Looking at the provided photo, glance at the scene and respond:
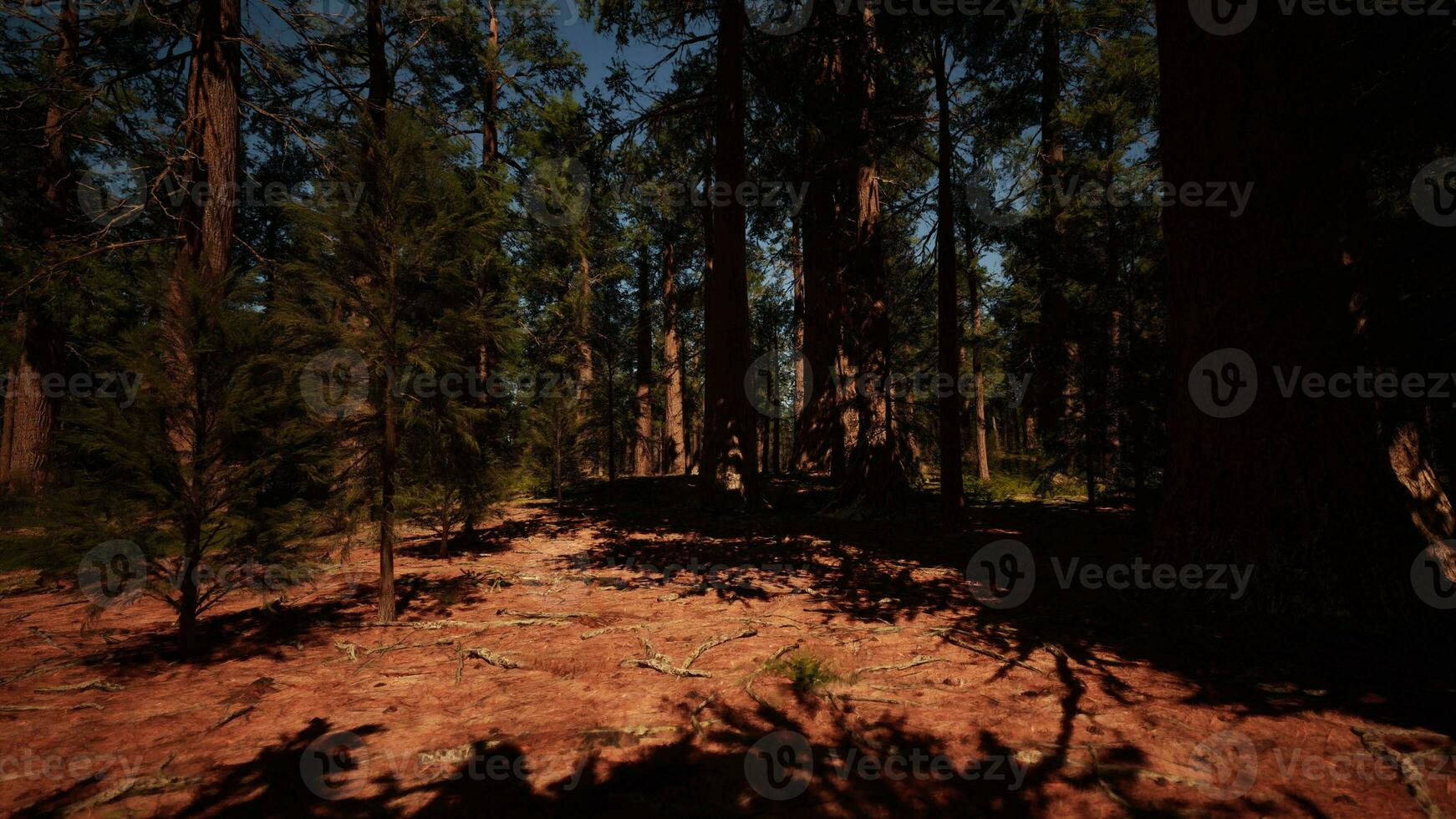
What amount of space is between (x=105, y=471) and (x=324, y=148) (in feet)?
18.3

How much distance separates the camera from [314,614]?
4.97 m

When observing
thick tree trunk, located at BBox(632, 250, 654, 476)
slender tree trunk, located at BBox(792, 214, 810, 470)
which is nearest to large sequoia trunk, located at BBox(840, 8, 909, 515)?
slender tree trunk, located at BBox(792, 214, 810, 470)

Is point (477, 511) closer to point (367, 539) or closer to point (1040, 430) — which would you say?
point (367, 539)

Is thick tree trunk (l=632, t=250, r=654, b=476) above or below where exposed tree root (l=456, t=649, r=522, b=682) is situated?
above

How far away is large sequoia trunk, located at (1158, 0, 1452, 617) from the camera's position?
11.9 ft

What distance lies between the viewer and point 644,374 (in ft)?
63.9

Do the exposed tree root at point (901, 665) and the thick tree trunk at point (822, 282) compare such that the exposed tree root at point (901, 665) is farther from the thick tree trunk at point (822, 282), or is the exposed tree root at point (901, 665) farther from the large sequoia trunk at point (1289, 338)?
the thick tree trunk at point (822, 282)

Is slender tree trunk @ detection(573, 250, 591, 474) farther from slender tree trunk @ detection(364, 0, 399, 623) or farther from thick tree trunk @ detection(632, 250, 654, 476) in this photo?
slender tree trunk @ detection(364, 0, 399, 623)

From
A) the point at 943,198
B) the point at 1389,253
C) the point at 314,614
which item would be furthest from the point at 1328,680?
the point at 314,614

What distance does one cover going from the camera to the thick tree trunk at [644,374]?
19781mm

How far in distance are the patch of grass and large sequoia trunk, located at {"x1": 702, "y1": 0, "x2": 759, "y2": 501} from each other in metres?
5.75

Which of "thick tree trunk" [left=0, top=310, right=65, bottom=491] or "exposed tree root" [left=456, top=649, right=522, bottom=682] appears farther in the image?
"thick tree trunk" [left=0, top=310, right=65, bottom=491]

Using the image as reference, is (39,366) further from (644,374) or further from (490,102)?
(644,374)

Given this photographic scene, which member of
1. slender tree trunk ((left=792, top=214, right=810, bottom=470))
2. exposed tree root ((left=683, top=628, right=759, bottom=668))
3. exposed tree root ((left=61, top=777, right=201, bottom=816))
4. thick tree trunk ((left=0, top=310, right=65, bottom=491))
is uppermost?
slender tree trunk ((left=792, top=214, right=810, bottom=470))
